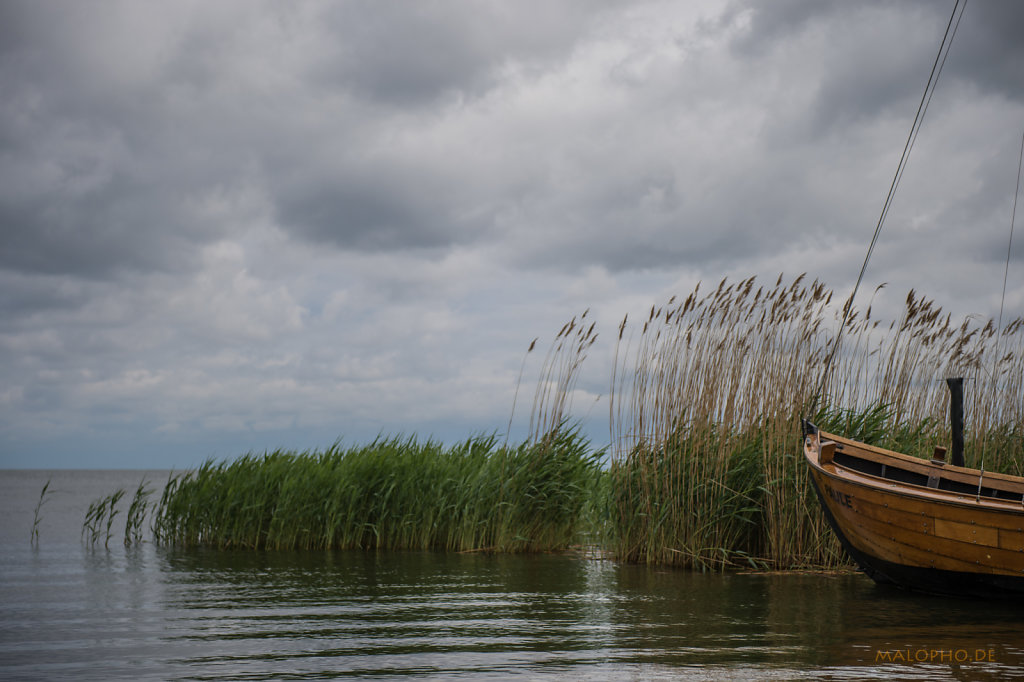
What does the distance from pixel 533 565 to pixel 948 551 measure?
4.15 m

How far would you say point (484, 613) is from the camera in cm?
598

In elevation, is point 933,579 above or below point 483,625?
above

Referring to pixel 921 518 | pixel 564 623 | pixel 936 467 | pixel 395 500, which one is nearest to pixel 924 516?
pixel 921 518

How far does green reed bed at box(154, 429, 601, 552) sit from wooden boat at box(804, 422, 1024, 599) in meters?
3.39

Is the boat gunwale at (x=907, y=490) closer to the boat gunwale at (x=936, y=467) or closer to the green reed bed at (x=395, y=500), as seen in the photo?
the boat gunwale at (x=936, y=467)

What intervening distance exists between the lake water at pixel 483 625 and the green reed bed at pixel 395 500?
109 centimetres

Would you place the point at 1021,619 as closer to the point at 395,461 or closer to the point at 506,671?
the point at 506,671

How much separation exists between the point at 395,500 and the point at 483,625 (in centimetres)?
488

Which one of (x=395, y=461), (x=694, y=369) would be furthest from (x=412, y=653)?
(x=395, y=461)

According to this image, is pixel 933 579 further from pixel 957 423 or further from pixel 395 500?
pixel 395 500

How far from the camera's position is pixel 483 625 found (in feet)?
18.2

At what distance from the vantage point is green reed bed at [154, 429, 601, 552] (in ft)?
→ 32.1

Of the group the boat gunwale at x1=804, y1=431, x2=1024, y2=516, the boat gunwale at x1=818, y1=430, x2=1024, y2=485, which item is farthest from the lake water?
the boat gunwale at x1=818, y1=430, x2=1024, y2=485

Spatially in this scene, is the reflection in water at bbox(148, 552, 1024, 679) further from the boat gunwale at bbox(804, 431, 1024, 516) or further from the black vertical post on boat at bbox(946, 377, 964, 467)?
the black vertical post on boat at bbox(946, 377, 964, 467)
